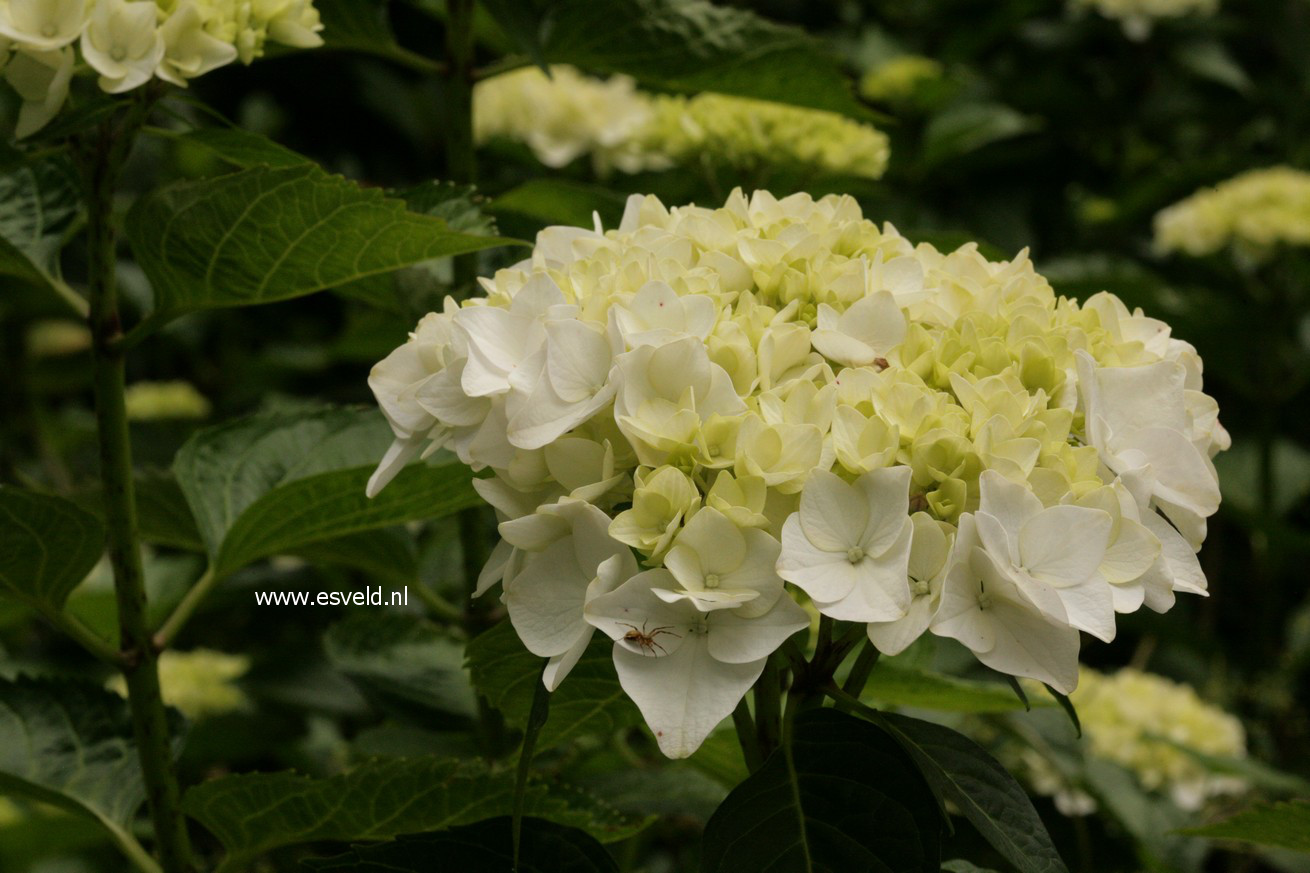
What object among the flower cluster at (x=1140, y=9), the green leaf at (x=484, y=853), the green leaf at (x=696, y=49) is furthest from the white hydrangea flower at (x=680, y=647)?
the flower cluster at (x=1140, y=9)

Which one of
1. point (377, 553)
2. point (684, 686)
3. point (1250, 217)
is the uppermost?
point (684, 686)

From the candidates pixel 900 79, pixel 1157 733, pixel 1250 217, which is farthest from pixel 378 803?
pixel 1250 217

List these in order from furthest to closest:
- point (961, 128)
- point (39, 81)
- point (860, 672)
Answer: point (961, 128)
point (39, 81)
point (860, 672)

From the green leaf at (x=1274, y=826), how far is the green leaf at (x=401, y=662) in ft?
2.24

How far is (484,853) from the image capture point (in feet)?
2.59

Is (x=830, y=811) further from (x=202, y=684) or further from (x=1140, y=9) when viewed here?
(x=1140, y=9)

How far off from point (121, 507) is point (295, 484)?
13 cm

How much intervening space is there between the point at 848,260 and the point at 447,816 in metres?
0.47

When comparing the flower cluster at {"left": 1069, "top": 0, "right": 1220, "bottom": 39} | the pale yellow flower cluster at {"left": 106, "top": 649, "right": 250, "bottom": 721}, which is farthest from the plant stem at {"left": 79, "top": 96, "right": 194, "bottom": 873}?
the flower cluster at {"left": 1069, "top": 0, "right": 1220, "bottom": 39}

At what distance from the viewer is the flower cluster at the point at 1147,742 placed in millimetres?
1772

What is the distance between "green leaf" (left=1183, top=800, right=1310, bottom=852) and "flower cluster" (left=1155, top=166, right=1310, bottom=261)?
1718mm

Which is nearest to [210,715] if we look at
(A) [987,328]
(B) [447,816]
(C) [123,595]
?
(C) [123,595]

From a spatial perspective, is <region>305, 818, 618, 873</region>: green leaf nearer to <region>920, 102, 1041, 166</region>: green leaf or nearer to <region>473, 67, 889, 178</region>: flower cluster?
<region>473, 67, 889, 178</region>: flower cluster

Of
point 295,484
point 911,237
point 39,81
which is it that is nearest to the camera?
point 39,81
